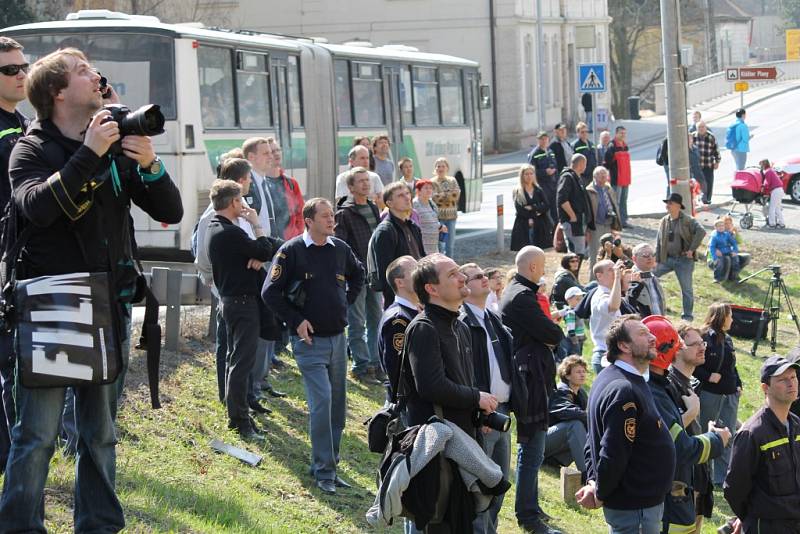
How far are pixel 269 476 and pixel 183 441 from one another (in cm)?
74

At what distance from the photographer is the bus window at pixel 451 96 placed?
2456cm

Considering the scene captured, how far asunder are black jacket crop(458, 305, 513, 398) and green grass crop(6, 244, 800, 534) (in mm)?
1375

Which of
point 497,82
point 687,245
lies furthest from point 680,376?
point 497,82

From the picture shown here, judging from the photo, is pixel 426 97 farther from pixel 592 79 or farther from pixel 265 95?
pixel 265 95

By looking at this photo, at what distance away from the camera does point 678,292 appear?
19984 mm

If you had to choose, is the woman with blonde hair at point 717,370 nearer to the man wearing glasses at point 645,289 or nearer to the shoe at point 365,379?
the man wearing glasses at point 645,289

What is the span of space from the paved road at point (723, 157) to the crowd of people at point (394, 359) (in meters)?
12.5

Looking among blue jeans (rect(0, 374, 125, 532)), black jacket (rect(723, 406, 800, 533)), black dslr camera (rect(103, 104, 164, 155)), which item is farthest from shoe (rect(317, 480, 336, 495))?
black dslr camera (rect(103, 104, 164, 155))

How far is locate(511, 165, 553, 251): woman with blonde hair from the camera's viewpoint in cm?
1795

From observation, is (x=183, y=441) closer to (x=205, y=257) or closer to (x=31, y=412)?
(x=205, y=257)

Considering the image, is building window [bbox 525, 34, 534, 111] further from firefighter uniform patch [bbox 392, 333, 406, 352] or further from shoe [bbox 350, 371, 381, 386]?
firefighter uniform patch [bbox 392, 333, 406, 352]

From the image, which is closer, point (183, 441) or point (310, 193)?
point (183, 441)

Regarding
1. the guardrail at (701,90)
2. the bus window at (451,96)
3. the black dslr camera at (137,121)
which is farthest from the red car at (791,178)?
the guardrail at (701,90)

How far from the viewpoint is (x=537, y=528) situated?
31.0 feet
